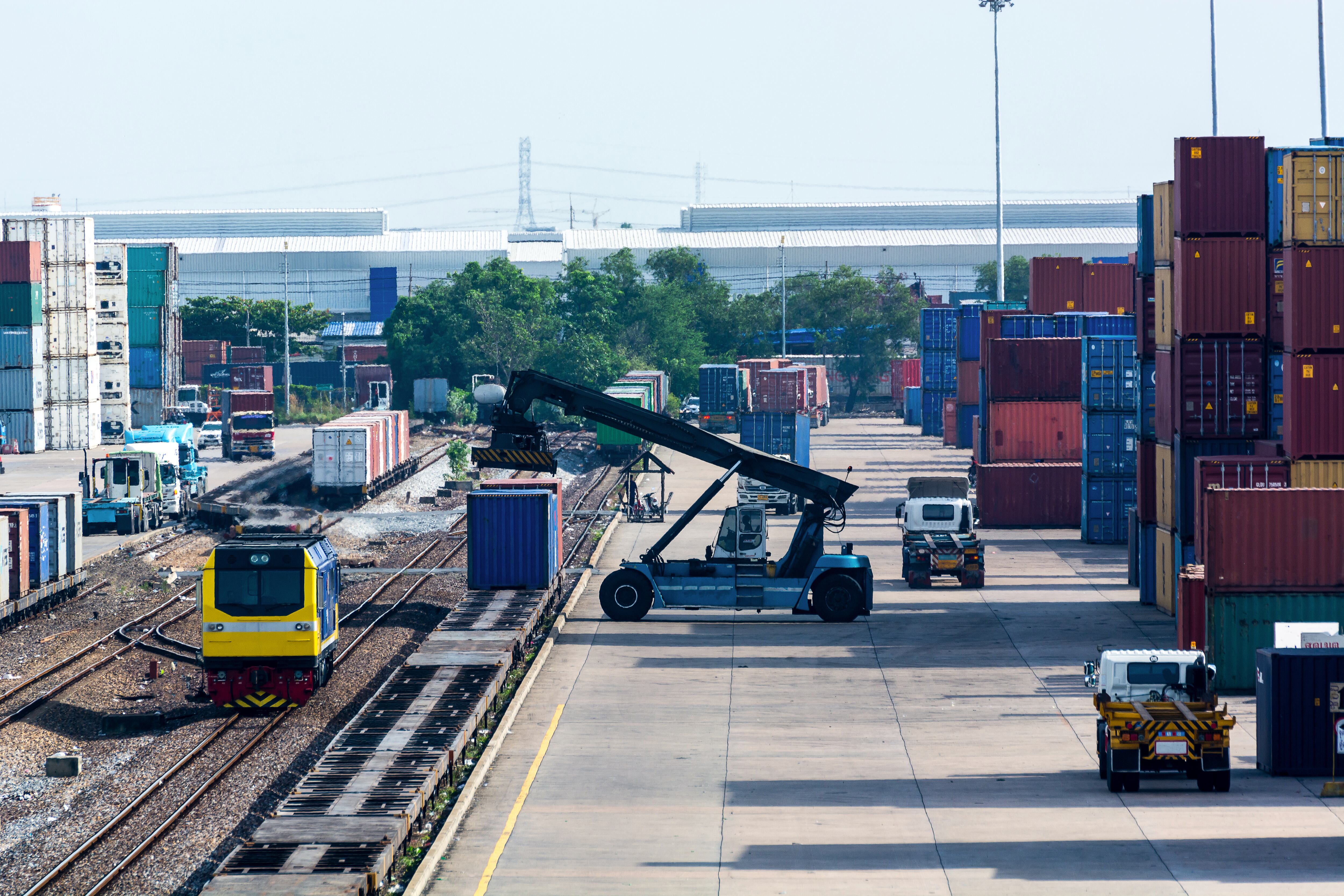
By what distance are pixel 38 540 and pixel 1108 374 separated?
106ft

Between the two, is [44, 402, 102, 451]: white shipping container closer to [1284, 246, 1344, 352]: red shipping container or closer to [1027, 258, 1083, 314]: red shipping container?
[1027, 258, 1083, 314]: red shipping container

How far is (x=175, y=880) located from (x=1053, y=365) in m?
45.1

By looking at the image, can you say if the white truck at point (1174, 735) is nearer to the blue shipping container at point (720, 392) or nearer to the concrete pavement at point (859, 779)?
the concrete pavement at point (859, 779)

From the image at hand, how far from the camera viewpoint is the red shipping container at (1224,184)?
34812mm

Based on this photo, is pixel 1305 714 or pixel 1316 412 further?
pixel 1316 412

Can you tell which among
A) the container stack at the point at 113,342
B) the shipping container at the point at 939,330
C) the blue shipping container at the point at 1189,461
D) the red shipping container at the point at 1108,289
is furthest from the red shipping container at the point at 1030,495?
the container stack at the point at 113,342

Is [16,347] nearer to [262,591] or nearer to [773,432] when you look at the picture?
[773,432]

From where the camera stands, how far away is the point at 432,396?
110062 mm

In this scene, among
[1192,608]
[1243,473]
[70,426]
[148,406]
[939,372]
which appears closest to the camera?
[1192,608]

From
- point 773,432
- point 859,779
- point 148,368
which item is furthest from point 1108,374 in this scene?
point 148,368

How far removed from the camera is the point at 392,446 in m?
72.8

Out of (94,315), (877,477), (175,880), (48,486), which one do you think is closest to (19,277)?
(94,315)

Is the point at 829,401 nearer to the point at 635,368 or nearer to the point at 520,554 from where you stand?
the point at 635,368

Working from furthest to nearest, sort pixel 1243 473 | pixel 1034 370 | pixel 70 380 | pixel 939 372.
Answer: pixel 939 372, pixel 70 380, pixel 1034 370, pixel 1243 473
